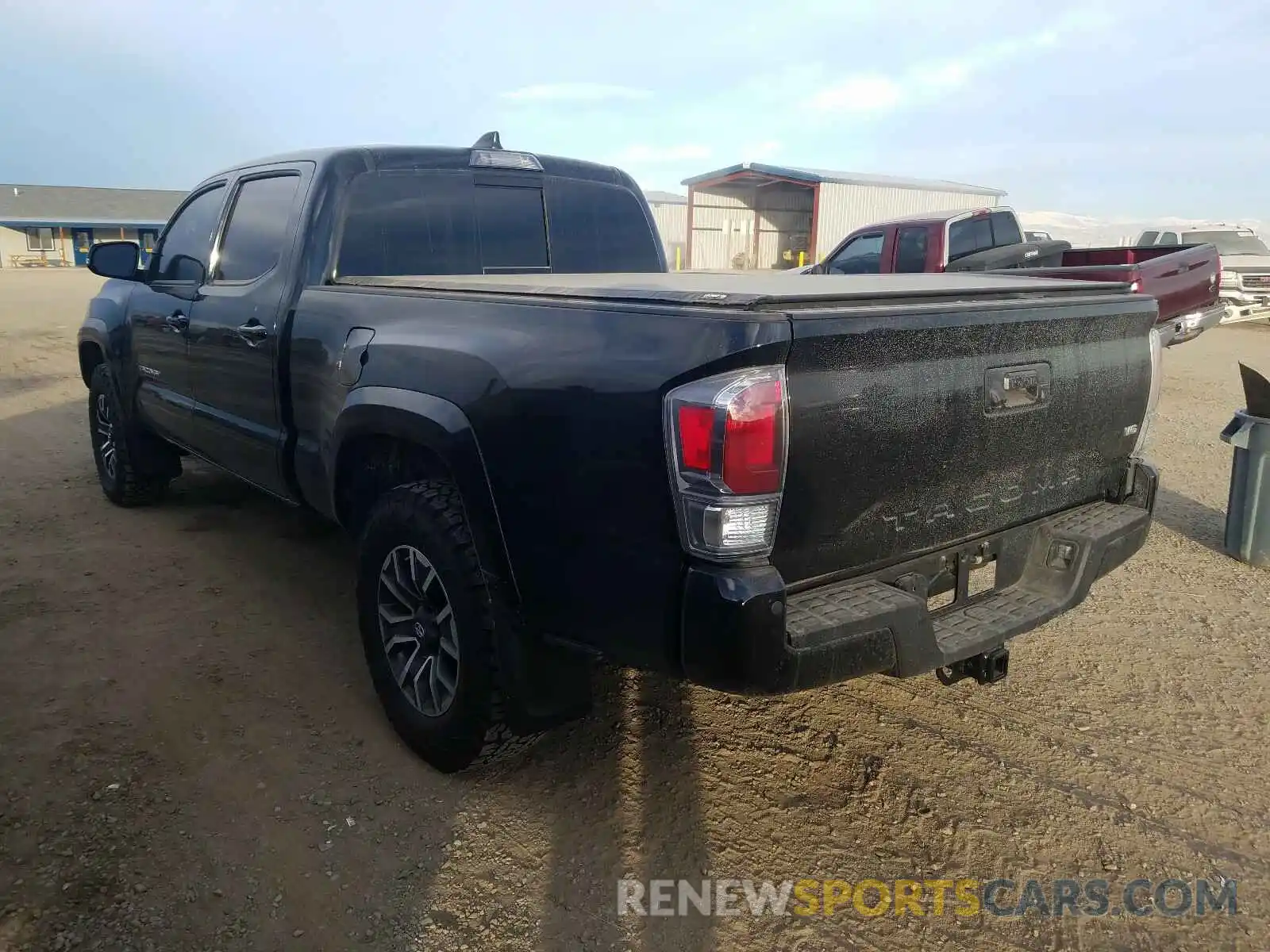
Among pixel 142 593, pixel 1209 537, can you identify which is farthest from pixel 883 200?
pixel 142 593

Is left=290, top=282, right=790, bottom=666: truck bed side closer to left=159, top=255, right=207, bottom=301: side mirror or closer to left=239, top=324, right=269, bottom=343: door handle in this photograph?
left=239, top=324, right=269, bottom=343: door handle

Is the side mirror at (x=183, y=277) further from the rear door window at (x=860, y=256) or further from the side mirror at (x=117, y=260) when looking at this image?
the rear door window at (x=860, y=256)

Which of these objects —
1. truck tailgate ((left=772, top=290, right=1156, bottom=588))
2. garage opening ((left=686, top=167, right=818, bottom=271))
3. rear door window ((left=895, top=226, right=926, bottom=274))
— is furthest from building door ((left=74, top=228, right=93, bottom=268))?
truck tailgate ((left=772, top=290, right=1156, bottom=588))

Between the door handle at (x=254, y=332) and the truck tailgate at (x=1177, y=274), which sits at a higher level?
the truck tailgate at (x=1177, y=274)

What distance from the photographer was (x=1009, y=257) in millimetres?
10969

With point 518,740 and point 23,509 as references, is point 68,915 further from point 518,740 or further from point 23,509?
point 23,509

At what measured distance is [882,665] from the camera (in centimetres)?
237

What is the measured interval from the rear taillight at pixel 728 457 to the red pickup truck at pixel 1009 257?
7534 millimetres

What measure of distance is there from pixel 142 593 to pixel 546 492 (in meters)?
3.05

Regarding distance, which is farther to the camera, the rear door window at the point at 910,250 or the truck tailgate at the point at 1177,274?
the rear door window at the point at 910,250

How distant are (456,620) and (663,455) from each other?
982mm

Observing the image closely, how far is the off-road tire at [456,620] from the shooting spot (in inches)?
107

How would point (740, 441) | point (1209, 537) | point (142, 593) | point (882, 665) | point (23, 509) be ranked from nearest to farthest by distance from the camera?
point (740, 441)
point (882, 665)
point (142, 593)
point (1209, 537)
point (23, 509)

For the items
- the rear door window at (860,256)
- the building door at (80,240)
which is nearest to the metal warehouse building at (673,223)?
the rear door window at (860,256)
